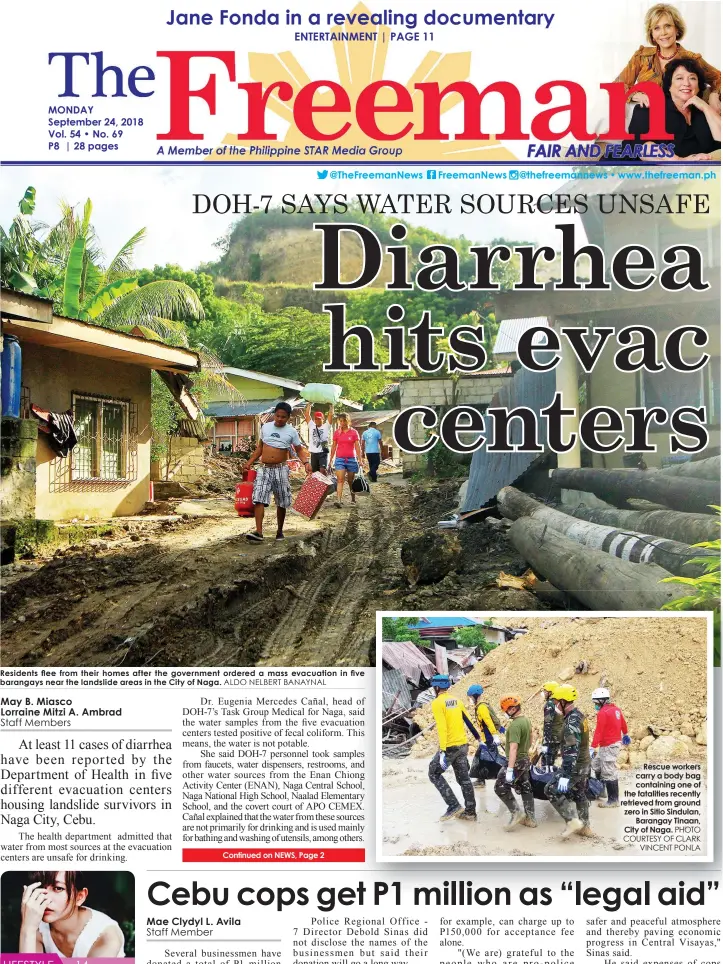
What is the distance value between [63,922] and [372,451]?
10.2 feet

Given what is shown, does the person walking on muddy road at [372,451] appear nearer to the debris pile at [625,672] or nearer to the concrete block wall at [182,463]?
the concrete block wall at [182,463]

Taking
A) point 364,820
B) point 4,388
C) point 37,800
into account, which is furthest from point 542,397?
point 37,800

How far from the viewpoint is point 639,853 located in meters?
3.89

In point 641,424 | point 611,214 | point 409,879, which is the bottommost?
point 409,879

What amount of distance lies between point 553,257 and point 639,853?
3.28 meters

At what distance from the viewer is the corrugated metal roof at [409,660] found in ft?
12.7

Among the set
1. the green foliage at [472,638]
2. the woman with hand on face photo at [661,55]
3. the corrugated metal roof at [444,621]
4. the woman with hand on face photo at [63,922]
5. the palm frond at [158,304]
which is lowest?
the woman with hand on face photo at [63,922]

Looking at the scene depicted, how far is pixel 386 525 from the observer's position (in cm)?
428

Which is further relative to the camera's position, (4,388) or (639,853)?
(4,388)

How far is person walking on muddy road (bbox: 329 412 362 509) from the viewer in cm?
421

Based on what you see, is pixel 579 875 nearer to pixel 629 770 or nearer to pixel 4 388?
pixel 629 770

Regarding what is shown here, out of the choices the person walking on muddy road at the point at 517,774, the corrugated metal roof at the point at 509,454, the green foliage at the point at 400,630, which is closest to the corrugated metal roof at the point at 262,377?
the corrugated metal roof at the point at 509,454

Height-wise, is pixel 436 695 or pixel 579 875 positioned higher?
pixel 436 695

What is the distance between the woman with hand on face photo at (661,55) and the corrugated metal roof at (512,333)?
57.0 inches
